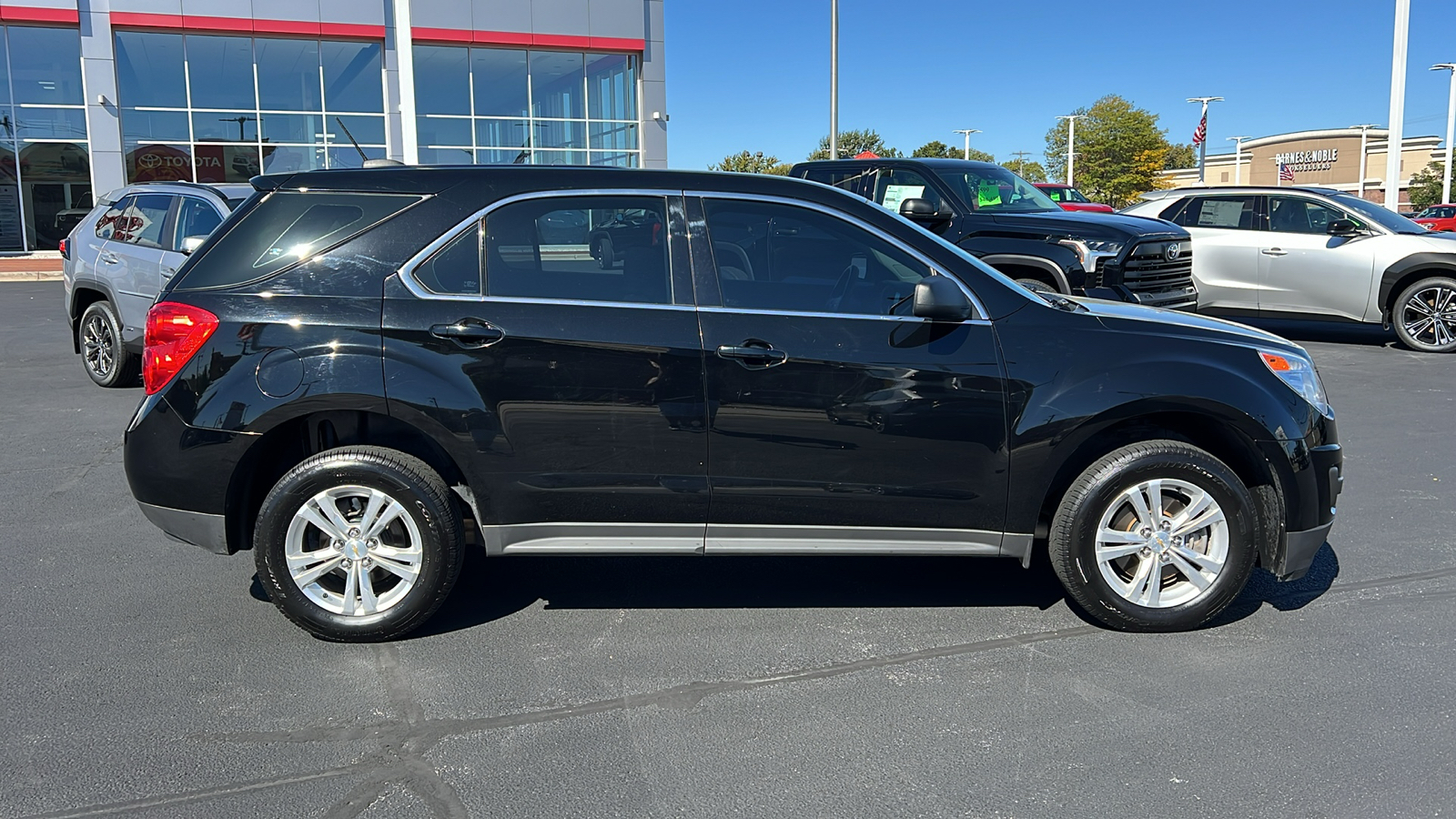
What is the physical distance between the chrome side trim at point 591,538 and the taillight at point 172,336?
1.26m

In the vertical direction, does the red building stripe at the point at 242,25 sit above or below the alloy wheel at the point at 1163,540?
above

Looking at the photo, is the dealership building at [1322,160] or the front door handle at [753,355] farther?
the dealership building at [1322,160]

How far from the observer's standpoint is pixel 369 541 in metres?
4.18

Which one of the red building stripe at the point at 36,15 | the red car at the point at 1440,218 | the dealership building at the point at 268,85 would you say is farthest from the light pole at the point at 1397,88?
the red building stripe at the point at 36,15

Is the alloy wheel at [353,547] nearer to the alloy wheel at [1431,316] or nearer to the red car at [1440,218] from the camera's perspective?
the alloy wheel at [1431,316]

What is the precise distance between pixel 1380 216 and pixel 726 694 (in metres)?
11.6

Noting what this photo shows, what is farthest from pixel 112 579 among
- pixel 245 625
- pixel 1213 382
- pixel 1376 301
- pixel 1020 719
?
pixel 1376 301

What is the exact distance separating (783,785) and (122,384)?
894 cm

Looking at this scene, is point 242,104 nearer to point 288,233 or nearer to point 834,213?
point 288,233

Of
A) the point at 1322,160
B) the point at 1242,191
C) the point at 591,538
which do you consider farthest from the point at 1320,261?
the point at 1322,160

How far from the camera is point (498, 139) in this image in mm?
28922

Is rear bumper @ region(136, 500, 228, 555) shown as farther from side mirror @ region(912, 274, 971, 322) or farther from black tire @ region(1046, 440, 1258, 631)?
black tire @ region(1046, 440, 1258, 631)

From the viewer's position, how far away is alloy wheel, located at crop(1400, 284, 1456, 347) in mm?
12008

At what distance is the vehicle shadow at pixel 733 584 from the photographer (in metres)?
4.72
